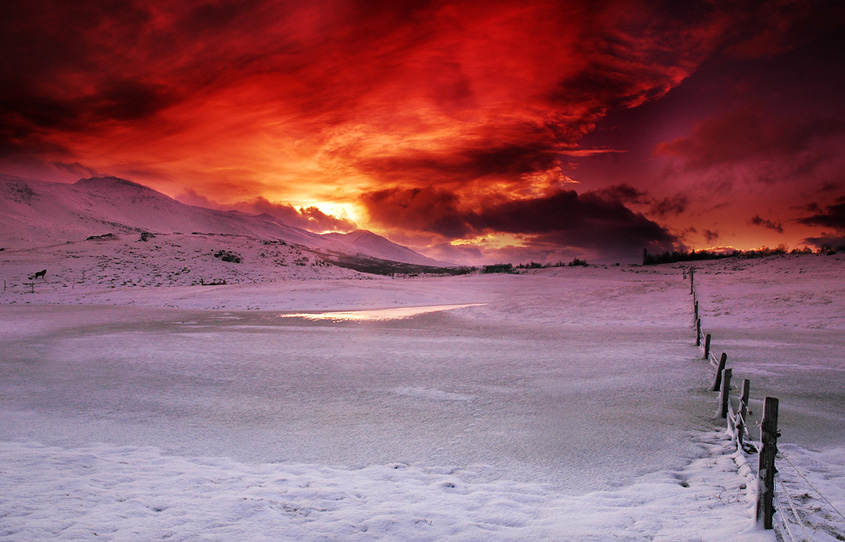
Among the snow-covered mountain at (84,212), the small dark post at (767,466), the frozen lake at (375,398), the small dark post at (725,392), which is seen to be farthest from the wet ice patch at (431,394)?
the snow-covered mountain at (84,212)

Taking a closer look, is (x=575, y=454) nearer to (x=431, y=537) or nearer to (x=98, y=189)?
(x=431, y=537)

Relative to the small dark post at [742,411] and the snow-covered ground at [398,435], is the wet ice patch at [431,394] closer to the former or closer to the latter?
the snow-covered ground at [398,435]

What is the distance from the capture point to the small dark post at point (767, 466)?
4395 mm

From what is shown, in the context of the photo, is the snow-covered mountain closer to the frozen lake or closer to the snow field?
the frozen lake

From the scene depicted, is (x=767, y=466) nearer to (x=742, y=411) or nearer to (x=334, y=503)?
(x=742, y=411)

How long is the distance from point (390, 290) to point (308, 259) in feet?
79.5

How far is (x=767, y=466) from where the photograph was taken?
14.6ft

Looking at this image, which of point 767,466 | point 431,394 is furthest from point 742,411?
point 431,394

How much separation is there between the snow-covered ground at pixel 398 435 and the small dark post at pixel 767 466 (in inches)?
9.4

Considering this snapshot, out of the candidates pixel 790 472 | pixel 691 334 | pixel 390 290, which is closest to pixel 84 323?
pixel 390 290

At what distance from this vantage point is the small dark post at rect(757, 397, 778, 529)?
439 centimetres

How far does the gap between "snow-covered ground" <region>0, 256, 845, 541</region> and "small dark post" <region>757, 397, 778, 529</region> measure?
24 centimetres

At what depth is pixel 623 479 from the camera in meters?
5.90

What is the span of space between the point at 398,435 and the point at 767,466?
497 cm
